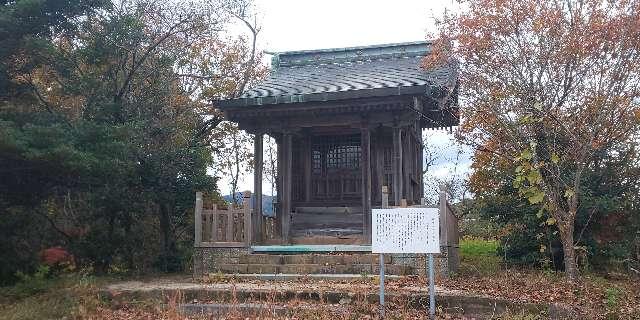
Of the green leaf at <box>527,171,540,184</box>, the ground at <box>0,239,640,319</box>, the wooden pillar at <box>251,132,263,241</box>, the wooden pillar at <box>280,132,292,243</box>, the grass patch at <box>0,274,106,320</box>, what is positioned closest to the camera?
the ground at <box>0,239,640,319</box>

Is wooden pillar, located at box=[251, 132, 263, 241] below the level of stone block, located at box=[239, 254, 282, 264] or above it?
above

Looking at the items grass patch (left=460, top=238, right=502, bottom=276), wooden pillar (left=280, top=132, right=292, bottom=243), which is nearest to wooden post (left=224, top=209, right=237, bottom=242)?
wooden pillar (left=280, top=132, right=292, bottom=243)

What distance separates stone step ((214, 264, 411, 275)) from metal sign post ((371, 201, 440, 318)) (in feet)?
10.2

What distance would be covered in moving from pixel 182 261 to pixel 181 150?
286 cm

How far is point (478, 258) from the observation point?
18047 mm

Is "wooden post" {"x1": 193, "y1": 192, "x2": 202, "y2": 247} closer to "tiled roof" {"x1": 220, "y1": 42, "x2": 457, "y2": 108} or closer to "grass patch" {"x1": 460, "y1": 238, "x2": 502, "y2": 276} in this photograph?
"tiled roof" {"x1": 220, "y1": 42, "x2": 457, "y2": 108}

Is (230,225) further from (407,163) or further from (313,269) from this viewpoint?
(407,163)

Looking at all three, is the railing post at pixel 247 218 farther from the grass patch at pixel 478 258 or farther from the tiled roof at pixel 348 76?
the grass patch at pixel 478 258

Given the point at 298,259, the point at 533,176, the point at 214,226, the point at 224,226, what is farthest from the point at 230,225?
the point at 533,176

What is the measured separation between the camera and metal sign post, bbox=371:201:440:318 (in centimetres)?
799

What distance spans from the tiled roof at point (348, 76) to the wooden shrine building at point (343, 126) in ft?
0.09

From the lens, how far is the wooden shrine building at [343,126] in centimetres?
1337

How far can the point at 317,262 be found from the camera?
11781mm

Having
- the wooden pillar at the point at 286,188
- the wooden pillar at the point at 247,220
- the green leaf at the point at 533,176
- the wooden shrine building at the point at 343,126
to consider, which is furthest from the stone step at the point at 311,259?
the green leaf at the point at 533,176
